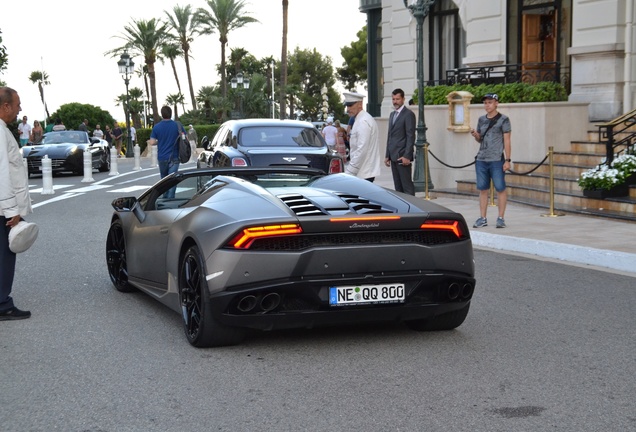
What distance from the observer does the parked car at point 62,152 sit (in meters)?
30.6

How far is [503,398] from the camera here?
5441 millimetres

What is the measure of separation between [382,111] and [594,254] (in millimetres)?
22413

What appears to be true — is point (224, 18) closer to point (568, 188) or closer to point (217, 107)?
point (217, 107)

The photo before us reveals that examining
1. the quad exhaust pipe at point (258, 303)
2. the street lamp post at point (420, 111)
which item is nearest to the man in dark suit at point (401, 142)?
the street lamp post at point (420, 111)

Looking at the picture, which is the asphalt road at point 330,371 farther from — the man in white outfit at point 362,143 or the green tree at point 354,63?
the green tree at point 354,63

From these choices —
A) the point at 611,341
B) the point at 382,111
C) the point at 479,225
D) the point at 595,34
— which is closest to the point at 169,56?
the point at 382,111

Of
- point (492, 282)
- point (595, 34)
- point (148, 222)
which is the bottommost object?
point (492, 282)

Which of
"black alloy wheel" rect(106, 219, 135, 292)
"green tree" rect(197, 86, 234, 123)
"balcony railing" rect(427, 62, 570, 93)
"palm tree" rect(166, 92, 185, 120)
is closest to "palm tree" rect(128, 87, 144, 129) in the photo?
"palm tree" rect(166, 92, 185, 120)

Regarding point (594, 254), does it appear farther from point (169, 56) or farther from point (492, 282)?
point (169, 56)

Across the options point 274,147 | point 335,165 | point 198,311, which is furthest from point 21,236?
point 335,165

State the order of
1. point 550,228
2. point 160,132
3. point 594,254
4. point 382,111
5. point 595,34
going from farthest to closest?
point 382,111 < point 595,34 < point 160,132 < point 550,228 < point 594,254

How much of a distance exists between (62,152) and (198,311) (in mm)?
25345

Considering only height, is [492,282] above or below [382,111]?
below

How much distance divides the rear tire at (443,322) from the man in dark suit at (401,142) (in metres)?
7.43
